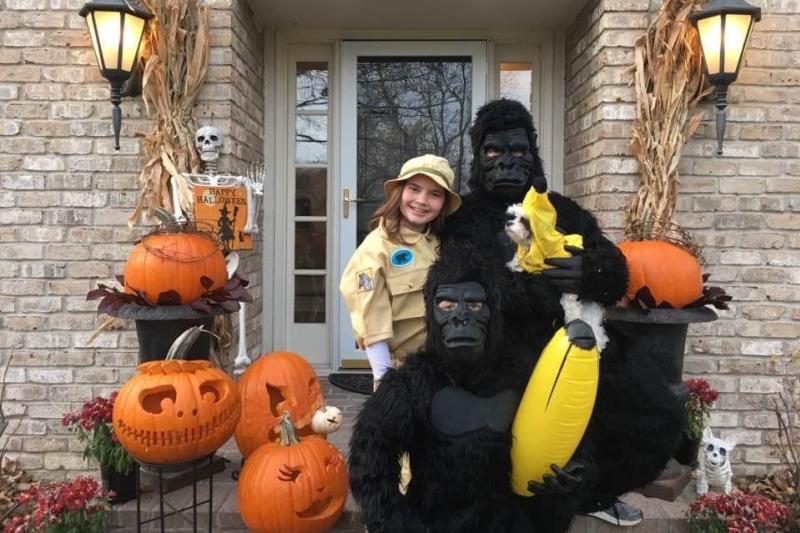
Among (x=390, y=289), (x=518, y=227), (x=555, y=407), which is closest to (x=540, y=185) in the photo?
(x=518, y=227)

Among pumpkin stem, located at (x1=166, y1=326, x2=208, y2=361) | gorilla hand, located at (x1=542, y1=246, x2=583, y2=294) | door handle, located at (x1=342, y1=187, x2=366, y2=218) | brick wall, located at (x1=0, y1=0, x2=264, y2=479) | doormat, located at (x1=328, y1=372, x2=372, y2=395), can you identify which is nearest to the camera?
gorilla hand, located at (x1=542, y1=246, x2=583, y2=294)

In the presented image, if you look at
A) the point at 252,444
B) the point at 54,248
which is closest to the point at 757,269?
the point at 252,444

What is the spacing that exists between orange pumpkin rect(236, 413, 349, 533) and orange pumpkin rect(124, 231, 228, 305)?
0.72 m

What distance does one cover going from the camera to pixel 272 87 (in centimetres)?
443

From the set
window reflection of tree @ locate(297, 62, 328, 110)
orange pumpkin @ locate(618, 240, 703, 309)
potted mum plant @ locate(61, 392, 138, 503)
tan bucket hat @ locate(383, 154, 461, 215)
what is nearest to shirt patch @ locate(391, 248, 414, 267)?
tan bucket hat @ locate(383, 154, 461, 215)

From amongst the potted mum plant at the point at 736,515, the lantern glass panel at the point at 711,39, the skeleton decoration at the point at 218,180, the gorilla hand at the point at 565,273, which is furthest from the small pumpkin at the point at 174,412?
the lantern glass panel at the point at 711,39

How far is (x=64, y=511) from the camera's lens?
246 centimetres

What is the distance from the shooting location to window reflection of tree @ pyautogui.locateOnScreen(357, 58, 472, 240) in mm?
4477

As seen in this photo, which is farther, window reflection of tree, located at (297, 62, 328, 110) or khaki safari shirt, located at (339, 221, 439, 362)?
window reflection of tree, located at (297, 62, 328, 110)

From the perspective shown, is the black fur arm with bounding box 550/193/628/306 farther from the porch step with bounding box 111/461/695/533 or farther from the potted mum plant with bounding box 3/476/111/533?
the potted mum plant with bounding box 3/476/111/533

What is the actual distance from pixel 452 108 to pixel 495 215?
2.79 m

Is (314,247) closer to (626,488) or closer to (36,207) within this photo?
(36,207)

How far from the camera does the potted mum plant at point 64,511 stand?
96.0 inches

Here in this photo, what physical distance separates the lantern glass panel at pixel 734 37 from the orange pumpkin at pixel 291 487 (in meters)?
2.70
